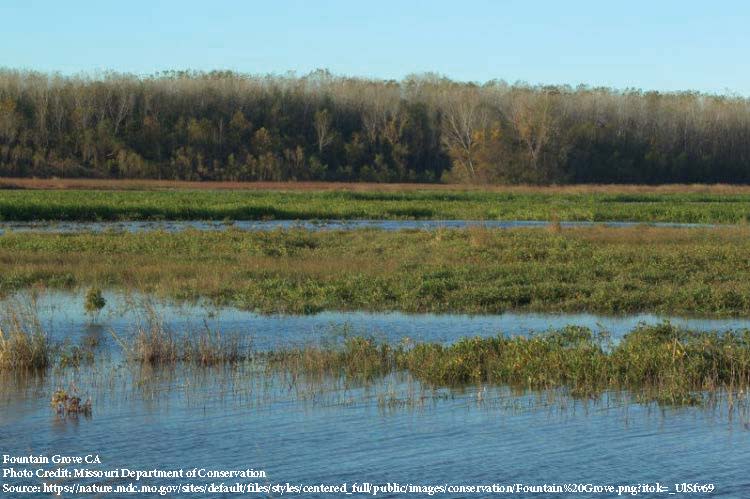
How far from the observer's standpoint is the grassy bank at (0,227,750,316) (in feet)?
59.5

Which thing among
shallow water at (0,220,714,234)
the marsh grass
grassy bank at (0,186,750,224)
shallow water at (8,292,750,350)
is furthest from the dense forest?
the marsh grass

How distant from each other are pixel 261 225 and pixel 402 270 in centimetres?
1800

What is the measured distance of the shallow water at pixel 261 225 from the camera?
34.3 meters

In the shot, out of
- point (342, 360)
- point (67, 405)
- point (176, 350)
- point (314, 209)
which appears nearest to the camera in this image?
point (67, 405)

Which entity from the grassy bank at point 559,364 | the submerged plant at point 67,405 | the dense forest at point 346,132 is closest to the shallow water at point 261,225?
the grassy bank at point 559,364

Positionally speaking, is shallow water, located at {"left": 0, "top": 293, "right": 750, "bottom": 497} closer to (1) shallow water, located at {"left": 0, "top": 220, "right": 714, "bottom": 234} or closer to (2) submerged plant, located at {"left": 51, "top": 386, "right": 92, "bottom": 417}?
(2) submerged plant, located at {"left": 51, "top": 386, "right": 92, "bottom": 417}

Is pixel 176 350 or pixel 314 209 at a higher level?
pixel 176 350

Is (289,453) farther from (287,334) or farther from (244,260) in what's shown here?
(244,260)

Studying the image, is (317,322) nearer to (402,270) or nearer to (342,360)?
(342,360)

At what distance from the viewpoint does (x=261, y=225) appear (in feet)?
127

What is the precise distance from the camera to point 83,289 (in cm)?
1969

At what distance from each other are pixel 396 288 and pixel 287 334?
4.24 metres

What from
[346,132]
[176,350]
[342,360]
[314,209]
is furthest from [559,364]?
[346,132]

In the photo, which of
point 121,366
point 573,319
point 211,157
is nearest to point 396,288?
point 573,319
